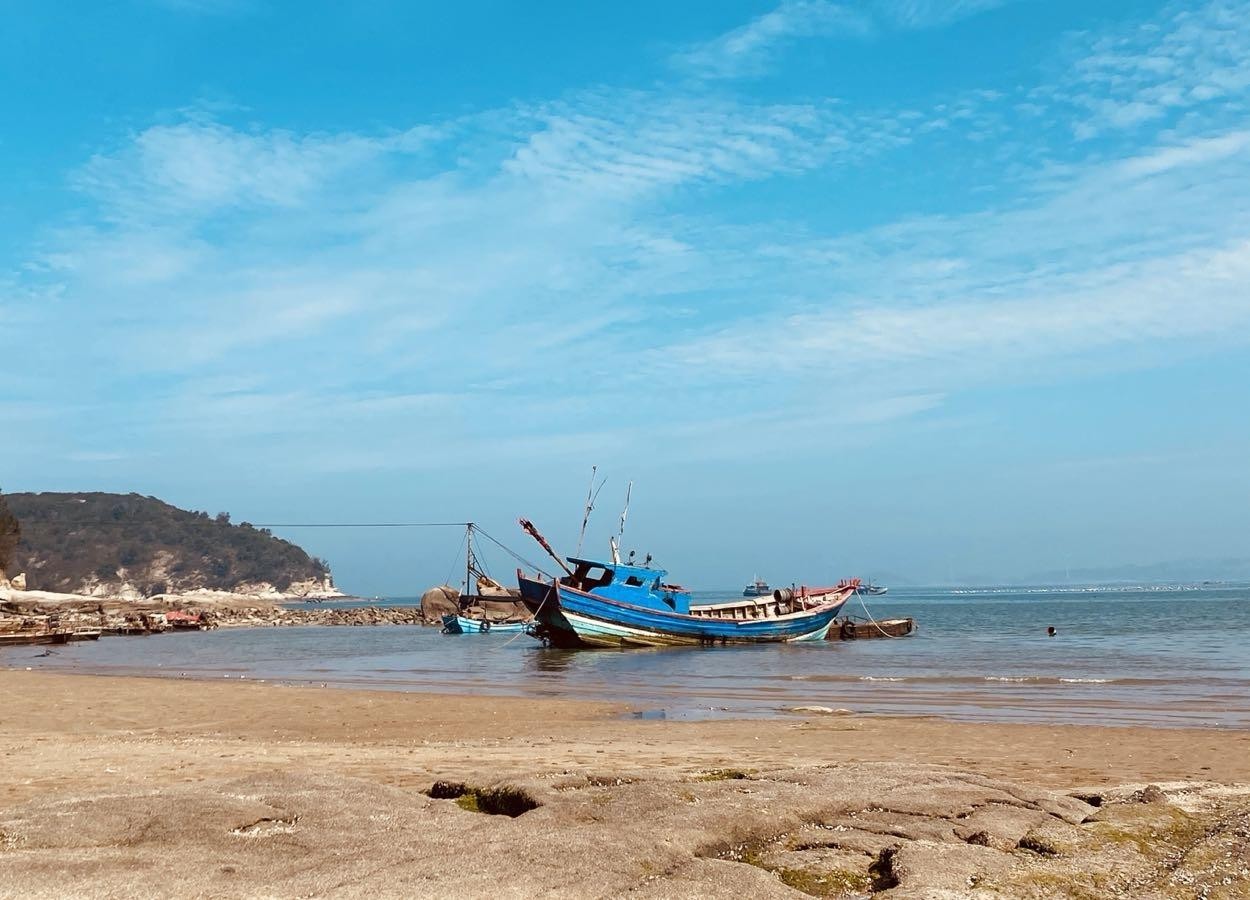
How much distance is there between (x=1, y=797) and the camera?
28.6ft

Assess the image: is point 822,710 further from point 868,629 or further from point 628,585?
point 868,629

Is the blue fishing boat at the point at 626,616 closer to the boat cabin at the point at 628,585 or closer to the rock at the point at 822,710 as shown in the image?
the boat cabin at the point at 628,585

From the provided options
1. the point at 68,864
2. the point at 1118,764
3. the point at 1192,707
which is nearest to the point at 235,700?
the point at 1118,764

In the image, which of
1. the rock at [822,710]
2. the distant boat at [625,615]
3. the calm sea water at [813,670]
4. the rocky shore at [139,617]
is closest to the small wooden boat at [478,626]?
the calm sea water at [813,670]

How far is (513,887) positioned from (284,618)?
100 metres

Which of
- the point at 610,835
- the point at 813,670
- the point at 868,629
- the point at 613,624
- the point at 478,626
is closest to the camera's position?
the point at 610,835

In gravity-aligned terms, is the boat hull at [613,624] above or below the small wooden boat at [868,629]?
above

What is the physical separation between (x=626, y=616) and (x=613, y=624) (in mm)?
679

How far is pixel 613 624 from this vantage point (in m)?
46.4

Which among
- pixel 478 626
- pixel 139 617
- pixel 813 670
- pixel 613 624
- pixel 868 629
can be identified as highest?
pixel 613 624

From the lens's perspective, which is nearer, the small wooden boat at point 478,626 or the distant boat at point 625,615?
the distant boat at point 625,615

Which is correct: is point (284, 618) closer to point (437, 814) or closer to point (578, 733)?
point (578, 733)

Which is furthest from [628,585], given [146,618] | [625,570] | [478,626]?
[146,618]

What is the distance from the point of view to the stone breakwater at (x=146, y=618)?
61522 mm
